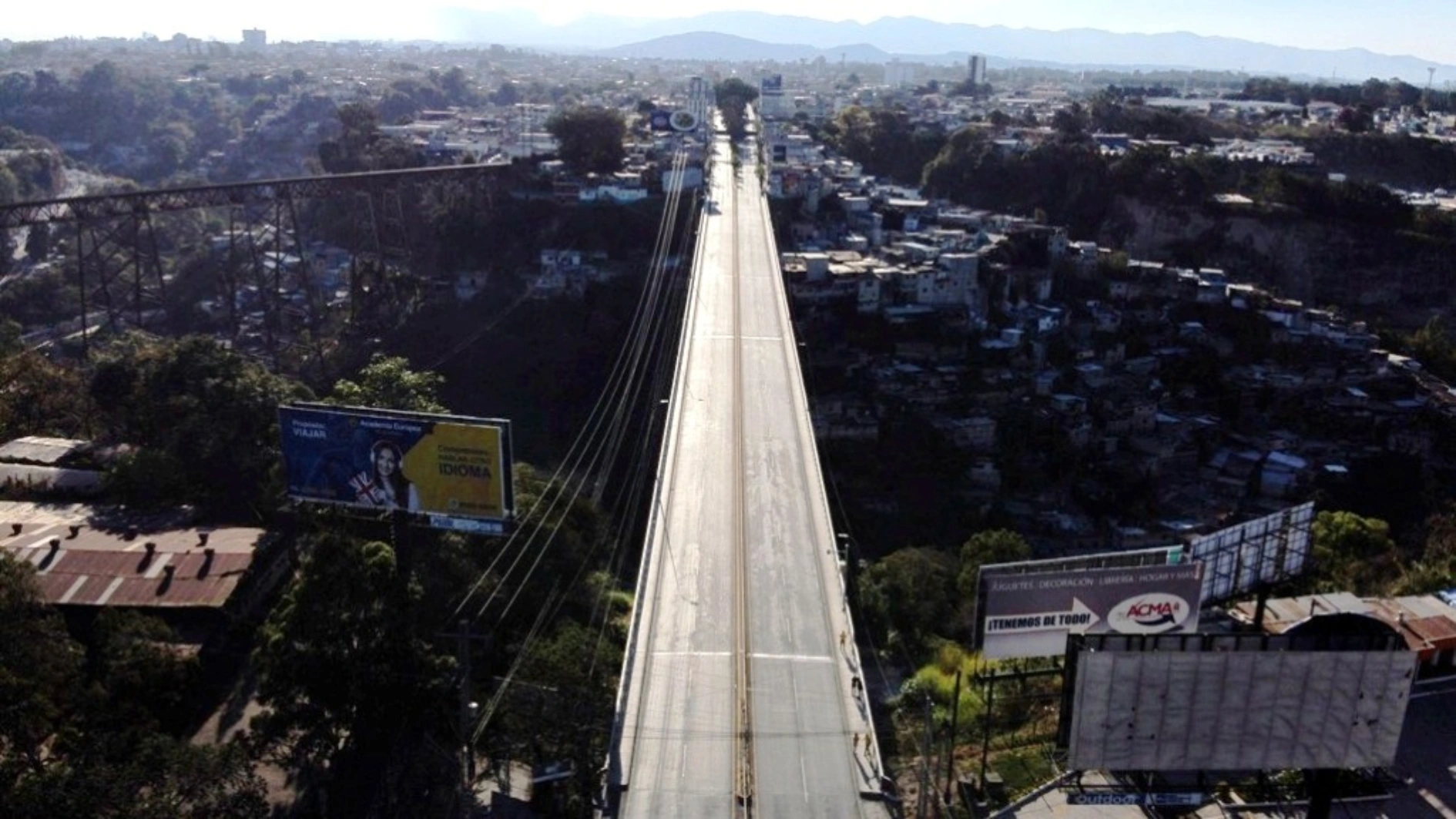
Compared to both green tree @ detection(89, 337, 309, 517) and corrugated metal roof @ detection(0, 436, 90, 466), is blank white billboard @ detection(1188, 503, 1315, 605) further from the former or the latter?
A: corrugated metal roof @ detection(0, 436, 90, 466)

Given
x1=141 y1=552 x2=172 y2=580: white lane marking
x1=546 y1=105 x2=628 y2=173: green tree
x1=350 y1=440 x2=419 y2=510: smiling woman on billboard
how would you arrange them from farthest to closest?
x1=546 y1=105 x2=628 y2=173: green tree, x1=141 y1=552 x2=172 y2=580: white lane marking, x1=350 y1=440 x2=419 y2=510: smiling woman on billboard

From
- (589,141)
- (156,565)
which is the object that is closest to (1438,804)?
(156,565)

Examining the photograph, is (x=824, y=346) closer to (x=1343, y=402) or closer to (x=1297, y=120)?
(x=1343, y=402)

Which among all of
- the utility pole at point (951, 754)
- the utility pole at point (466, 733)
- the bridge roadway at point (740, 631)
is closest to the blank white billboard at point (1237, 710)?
the utility pole at point (951, 754)

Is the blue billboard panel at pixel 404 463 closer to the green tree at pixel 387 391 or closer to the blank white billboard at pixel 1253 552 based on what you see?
the green tree at pixel 387 391

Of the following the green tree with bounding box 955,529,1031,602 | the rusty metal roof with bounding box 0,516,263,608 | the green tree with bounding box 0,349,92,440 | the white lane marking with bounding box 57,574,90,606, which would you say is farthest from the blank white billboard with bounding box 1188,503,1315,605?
the green tree with bounding box 0,349,92,440

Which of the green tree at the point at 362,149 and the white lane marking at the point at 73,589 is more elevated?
the green tree at the point at 362,149
